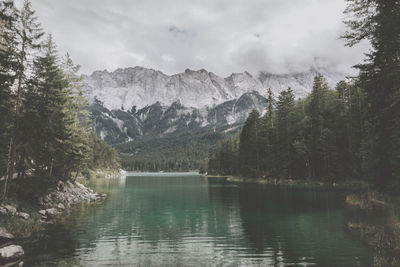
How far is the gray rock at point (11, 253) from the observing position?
1417 cm

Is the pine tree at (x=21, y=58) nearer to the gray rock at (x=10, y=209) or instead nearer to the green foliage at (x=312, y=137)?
the gray rock at (x=10, y=209)

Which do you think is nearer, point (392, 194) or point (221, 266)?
point (221, 266)

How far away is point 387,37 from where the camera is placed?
15719 millimetres

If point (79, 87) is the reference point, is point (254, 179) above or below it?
below

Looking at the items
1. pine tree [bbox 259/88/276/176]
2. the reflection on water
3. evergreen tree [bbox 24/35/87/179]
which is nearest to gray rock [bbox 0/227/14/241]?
the reflection on water

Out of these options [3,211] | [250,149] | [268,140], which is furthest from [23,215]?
[250,149]

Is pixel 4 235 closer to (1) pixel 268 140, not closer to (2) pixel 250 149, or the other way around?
(1) pixel 268 140

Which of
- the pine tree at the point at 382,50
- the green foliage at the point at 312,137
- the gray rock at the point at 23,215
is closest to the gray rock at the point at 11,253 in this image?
the gray rock at the point at 23,215

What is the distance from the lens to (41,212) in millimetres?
27094

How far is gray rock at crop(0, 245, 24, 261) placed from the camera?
1417 cm

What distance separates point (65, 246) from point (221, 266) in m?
9.81

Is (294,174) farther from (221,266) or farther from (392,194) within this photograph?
(221,266)

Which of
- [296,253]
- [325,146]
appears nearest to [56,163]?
[296,253]

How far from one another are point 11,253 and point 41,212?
13.9 metres
